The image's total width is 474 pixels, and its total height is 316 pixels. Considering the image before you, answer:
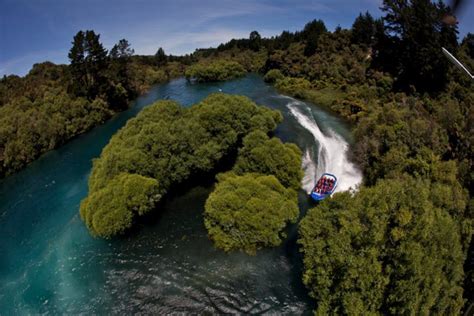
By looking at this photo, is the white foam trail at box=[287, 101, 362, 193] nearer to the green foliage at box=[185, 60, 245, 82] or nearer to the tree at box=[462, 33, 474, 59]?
the tree at box=[462, 33, 474, 59]

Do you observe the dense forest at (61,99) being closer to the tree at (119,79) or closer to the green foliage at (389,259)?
the tree at (119,79)

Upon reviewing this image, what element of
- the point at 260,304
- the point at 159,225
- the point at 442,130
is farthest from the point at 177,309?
the point at 442,130

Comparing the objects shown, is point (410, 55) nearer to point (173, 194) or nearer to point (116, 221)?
point (173, 194)

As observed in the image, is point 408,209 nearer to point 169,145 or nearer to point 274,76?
point 169,145

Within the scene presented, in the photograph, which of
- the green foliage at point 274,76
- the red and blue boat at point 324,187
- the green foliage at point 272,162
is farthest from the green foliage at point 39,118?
the green foliage at point 274,76

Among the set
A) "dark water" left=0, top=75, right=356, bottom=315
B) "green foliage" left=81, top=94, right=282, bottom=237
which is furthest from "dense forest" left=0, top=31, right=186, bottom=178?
"green foliage" left=81, top=94, right=282, bottom=237
